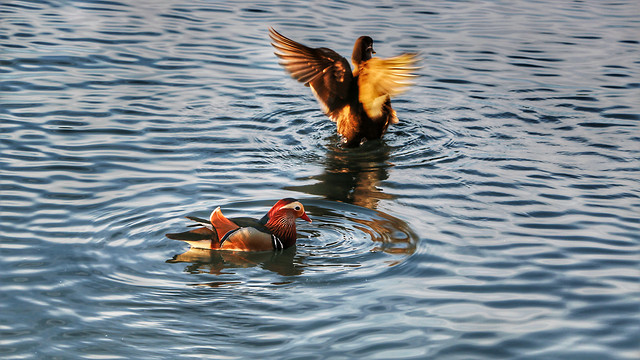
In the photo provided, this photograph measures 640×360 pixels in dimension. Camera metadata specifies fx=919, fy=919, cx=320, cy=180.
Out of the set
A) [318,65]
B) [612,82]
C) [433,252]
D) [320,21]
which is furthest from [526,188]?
[320,21]

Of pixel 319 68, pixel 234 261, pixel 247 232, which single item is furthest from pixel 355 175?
pixel 234 261

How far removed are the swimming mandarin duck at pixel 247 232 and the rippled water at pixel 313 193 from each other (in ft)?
0.42

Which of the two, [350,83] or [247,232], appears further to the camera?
[350,83]

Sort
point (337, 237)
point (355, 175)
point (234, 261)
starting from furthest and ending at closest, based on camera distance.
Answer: point (355, 175), point (337, 237), point (234, 261)

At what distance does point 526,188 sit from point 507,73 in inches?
194

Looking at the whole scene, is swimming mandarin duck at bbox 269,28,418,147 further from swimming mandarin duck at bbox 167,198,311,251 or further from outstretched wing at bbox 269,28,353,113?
swimming mandarin duck at bbox 167,198,311,251

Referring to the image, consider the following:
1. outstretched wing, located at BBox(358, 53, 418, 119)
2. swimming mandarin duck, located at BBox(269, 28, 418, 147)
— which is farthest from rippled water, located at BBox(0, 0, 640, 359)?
outstretched wing, located at BBox(358, 53, 418, 119)

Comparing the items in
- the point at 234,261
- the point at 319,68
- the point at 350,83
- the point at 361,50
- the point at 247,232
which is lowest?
the point at 234,261

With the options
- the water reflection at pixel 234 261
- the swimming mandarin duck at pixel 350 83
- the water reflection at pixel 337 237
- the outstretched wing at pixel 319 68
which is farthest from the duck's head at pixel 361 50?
the water reflection at pixel 234 261

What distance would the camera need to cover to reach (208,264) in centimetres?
764

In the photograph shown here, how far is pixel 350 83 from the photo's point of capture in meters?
10.9

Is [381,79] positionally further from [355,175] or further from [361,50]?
[355,175]

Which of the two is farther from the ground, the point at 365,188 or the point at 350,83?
the point at 350,83

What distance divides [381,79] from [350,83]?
46 cm
